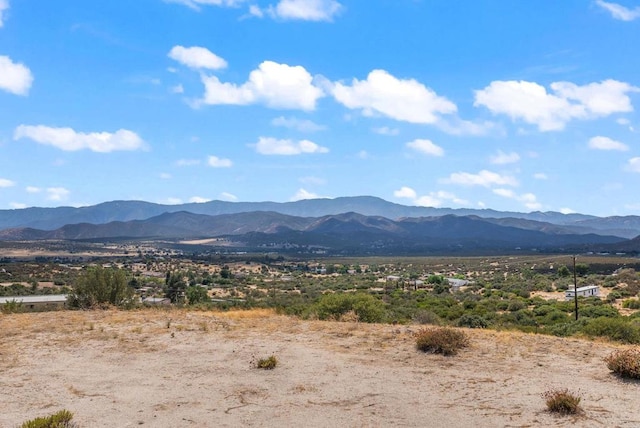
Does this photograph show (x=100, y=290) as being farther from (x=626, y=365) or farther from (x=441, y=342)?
(x=626, y=365)

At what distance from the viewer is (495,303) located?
4344 cm

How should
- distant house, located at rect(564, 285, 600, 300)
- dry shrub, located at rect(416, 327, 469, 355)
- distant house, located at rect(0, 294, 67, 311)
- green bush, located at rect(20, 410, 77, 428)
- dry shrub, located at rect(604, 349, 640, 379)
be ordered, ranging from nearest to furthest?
green bush, located at rect(20, 410, 77, 428)
dry shrub, located at rect(604, 349, 640, 379)
dry shrub, located at rect(416, 327, 469, 355)
distant house, located at rect(0, 294, 67, 311)
distant house, located at rect(564, 285, 600, 300)

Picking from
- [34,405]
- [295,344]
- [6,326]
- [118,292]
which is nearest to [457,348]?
[295,344]

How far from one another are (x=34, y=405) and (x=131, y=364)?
318 centimetres

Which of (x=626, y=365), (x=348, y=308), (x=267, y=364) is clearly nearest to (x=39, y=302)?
(x=348, y=308)

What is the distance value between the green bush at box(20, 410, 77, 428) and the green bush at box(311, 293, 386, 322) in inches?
504

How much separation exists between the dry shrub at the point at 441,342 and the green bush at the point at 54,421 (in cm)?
911

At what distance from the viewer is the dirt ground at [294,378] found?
369 inches

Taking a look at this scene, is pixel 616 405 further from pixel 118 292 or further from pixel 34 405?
pixel 118 292

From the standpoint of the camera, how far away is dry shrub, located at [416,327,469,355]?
1398cm

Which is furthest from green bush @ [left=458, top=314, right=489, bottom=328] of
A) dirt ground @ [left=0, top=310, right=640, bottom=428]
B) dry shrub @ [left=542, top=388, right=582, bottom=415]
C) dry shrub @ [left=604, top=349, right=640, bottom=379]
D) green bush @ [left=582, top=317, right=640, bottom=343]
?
dry shrub @ [left=542, top=388, right=582, bottom=415]

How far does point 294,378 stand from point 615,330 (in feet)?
46.9

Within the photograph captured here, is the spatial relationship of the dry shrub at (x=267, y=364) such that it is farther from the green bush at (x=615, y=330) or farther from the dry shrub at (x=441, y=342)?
the green bush at (x=615, y=330)

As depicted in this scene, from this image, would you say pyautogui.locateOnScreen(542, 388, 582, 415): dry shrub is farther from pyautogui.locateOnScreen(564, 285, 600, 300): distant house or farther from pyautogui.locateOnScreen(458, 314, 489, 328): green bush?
pyautogui.locateOnScreen(564, 285, 600, 300): distant house
